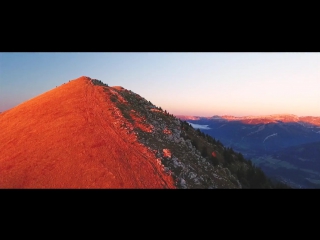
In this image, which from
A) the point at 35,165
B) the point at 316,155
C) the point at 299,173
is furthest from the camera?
the point at 316,155

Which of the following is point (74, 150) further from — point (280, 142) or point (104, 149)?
point (280, 142)

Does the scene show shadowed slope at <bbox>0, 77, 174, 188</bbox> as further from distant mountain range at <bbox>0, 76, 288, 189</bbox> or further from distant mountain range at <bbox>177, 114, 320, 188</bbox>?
distant mountain range at <bbox>177, 114, 320, 188</bbox>

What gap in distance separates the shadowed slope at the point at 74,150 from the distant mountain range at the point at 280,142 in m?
40.4

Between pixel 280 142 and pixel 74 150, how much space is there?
86398 mm

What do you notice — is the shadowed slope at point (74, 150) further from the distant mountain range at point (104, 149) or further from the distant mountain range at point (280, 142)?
the distant mountain range at point (280, 142)

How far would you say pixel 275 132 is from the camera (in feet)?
292

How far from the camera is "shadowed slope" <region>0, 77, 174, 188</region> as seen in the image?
10070mm

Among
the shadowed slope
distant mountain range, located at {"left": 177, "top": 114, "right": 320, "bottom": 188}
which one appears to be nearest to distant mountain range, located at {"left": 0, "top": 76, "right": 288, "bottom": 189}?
the shadowed slope
